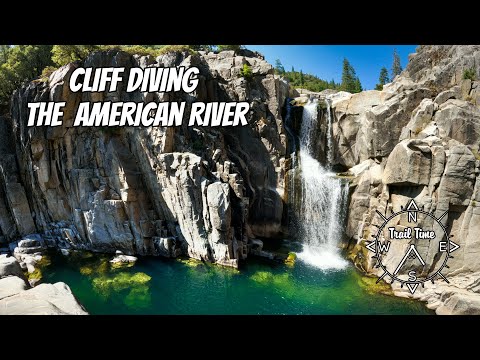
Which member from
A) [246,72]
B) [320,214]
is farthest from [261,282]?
[246,72]

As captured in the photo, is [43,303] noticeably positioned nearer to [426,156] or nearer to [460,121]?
[426,156]

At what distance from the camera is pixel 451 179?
1689 centimetres

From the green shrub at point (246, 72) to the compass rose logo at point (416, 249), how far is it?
17043mm

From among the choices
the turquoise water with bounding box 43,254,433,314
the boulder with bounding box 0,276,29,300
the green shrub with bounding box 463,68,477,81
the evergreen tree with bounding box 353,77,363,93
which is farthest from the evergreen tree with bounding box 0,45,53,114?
the evergreen tree with bounding box 353,77,363,93

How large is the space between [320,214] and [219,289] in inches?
410

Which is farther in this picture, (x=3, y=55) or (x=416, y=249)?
(x=3, y=55)

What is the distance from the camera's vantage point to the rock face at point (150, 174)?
22109 millimetres

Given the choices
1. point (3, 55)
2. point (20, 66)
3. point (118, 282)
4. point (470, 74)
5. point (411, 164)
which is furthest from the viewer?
point (3, 55)

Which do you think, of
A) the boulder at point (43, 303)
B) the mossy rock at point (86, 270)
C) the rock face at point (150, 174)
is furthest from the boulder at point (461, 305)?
the mossy rock at point (86, 270)

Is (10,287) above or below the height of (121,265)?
above

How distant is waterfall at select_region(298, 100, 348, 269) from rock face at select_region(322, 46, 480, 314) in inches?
41.2

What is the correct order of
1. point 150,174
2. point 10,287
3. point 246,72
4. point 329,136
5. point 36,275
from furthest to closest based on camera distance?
point 329,136
point 246,72
point 150,174
point 36,275
point 10,287

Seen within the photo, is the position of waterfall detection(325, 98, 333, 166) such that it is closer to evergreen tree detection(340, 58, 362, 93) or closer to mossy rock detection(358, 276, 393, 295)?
mossy rock detection(358, 276, 393, 295)

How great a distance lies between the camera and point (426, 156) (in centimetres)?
1795
